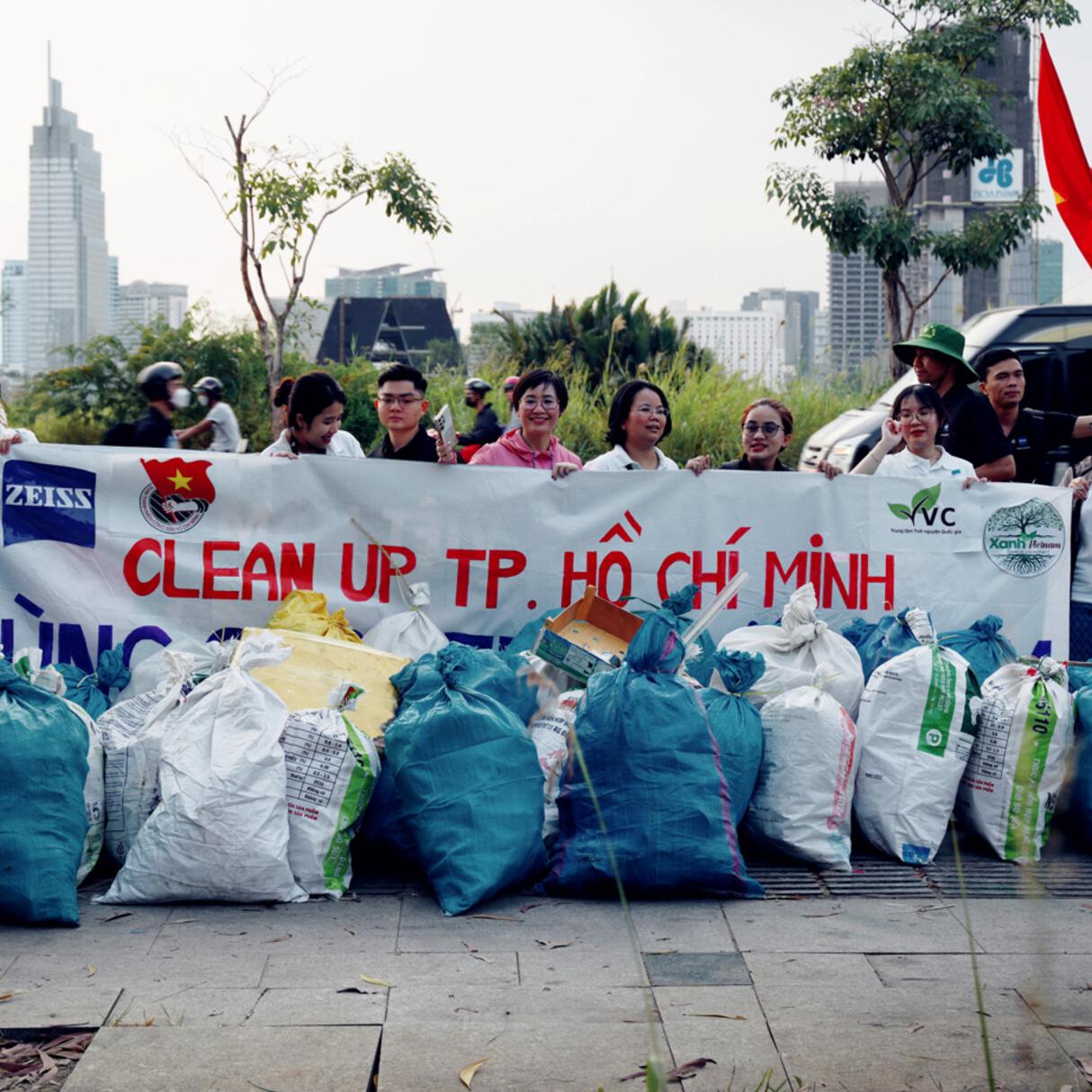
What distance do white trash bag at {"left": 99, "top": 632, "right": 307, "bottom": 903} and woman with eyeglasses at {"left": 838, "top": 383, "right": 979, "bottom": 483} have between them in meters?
2.65

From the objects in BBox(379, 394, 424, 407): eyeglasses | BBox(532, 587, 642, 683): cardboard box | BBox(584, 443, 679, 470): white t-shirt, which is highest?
BBox(379, 394, 424, 407): eyeglasses

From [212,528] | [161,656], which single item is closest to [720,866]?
[161,656]

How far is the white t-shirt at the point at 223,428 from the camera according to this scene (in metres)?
10.5

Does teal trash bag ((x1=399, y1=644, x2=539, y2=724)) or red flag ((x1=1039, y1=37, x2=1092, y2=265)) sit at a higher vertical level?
red flag ((x1=1039, y1=37, x2=1092, y2=265))

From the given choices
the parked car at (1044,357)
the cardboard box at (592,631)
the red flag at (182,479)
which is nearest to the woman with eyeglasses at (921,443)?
the cardboard box at (592,631)

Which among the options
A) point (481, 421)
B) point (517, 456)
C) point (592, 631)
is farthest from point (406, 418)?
point (481, 421)

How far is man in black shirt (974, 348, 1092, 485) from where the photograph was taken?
6.49 meters

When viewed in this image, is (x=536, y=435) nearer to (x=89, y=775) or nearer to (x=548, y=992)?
(x=89, y=775)

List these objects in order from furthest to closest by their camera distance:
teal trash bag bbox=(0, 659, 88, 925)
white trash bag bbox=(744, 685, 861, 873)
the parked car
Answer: the parked car
white trash bag bbox=(744, 685, 861, 873)
teal trash bag bbox=(0, 659, 88, 925)

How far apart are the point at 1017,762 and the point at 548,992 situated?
75.9 inches

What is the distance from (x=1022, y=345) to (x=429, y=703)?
839 cm

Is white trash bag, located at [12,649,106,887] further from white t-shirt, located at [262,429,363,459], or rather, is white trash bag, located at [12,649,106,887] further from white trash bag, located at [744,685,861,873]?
white trash bag, located at [744,685,861,873]

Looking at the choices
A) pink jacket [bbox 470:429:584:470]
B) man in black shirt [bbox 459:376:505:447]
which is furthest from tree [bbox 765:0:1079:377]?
pink jacket [bbox 470:429:584:470]

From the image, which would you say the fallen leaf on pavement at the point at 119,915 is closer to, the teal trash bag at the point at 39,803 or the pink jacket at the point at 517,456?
the teal trash bag at the point at 39,803
